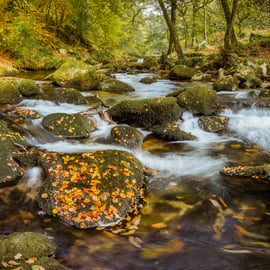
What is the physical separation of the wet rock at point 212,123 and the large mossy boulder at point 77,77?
5109 mm

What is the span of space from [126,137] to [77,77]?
18.6ft

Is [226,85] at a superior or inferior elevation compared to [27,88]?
inferior

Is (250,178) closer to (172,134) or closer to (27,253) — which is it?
(172,134)

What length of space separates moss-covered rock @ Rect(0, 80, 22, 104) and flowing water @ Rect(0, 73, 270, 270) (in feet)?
7.17

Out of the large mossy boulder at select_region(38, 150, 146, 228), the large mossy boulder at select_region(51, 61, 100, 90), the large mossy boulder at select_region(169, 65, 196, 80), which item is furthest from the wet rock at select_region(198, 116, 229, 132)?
the large mossy boulder at select_region(169, 65, 196, 80)

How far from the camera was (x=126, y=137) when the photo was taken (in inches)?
243

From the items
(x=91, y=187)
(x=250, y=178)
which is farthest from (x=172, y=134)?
(x=91, y=187)

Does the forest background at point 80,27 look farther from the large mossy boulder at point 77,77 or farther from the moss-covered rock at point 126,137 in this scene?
the moss-covered rock at point 126,137

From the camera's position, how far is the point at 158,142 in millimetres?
6664

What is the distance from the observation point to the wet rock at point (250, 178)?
449 centimetres

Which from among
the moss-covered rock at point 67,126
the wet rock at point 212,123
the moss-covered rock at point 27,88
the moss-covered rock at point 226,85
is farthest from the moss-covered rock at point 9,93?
the moss-covered rock at point 226,85

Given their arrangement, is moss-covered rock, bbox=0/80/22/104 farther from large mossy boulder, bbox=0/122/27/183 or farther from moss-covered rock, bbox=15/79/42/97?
large mossy boulder, bbox=0/122/27/183

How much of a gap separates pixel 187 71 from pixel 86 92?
606cm

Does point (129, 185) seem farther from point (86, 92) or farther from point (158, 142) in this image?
point (86, 92)
